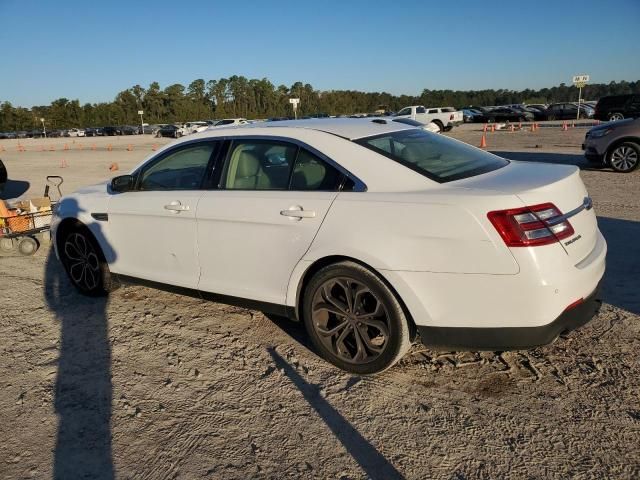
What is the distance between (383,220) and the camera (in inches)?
116

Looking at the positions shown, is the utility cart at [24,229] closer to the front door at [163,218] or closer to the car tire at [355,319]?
the front door at [163,218]

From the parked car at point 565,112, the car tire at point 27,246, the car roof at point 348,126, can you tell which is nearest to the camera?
the car roof at point 348,126

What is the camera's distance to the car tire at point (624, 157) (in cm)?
1049

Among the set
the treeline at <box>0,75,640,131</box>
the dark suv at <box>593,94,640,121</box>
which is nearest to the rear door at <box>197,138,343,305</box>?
the dark suv at <box>593,94,640,121</box>

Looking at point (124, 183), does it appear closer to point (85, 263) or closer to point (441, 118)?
point (85, 263)

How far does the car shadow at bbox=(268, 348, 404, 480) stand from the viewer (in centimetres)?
241

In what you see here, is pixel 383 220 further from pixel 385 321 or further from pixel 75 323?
pixel 75 323

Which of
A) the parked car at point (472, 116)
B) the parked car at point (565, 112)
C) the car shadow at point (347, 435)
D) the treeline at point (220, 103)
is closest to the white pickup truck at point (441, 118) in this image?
the parked car at point (472, 116)

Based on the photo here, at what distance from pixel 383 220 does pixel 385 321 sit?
627 millimetres

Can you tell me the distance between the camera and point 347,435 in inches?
106

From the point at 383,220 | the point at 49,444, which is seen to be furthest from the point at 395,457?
the point at 49,444

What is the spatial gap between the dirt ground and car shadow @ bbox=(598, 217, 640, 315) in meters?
0.05

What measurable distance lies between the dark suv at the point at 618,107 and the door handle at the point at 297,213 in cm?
2928

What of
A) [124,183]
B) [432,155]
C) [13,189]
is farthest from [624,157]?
[13,189]
